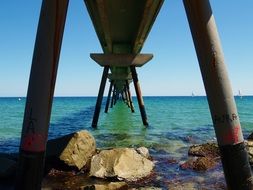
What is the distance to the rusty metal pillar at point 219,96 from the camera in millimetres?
5082

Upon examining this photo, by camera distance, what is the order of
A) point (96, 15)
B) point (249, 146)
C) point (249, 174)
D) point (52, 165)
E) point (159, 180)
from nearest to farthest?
point (249, 174) → point (159, 180) → point (52, 165) → point (249, 146) → point (96, 15)

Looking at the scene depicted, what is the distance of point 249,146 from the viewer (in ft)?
31.1

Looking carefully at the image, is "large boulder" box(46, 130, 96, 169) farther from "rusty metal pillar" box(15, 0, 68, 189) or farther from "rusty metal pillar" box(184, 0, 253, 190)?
"rusty metal pillar" box(184, 0, 253, 190)

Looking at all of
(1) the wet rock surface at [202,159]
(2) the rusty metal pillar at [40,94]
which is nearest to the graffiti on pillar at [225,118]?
(2) the rusty metal pillar at [40,94]

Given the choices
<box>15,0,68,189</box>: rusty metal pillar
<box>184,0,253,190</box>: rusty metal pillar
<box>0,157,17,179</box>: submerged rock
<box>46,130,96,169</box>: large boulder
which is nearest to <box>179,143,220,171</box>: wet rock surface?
<box>46,130,96,169</box>: large boulder

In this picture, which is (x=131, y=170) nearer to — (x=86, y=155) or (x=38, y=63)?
(x=86, y=155)

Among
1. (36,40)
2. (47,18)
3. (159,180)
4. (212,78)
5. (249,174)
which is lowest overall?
→ (159,180)

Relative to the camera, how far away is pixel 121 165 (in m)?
7.64

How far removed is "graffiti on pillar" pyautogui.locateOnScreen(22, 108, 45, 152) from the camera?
17.1 feet

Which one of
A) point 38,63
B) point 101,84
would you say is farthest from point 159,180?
point 101,84

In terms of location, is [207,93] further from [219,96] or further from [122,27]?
[122,27]

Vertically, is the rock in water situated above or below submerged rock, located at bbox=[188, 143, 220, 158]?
below

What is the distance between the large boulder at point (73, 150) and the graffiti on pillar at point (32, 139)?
2.69 m

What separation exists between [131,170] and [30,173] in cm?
298
